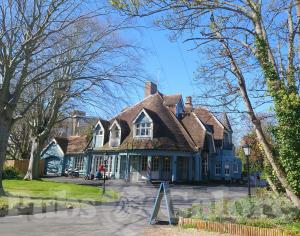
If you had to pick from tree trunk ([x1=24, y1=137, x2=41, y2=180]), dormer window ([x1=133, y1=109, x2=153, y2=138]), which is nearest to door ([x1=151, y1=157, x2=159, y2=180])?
dormer window ([x1=133, y1=109, x2=153, y2=138])

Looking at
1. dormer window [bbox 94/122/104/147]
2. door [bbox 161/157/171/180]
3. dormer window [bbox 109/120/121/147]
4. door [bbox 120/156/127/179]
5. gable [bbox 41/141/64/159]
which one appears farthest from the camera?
gable [bbox 41/141/64/159]

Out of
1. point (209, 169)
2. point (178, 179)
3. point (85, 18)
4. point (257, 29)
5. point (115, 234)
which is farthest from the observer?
point (209, 169)

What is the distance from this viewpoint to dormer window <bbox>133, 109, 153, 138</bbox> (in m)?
36.1

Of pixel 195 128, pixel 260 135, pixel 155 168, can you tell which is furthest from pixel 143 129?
pixel 260 135

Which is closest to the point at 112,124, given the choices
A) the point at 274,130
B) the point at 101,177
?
the point at 101,177

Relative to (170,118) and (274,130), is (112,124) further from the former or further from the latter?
(274,130)

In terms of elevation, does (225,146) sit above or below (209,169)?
above

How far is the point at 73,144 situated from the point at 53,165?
150 inches

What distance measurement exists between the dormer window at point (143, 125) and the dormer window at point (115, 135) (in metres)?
2.23

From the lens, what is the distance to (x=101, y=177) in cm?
3806

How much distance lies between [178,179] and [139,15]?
27.3m

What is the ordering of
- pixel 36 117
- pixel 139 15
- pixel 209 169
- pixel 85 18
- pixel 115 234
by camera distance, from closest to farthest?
1. pixel 115 234
2. pixel 139 15
3. pixel 85 18
4. pixel 36 117
5. pixel 209 169

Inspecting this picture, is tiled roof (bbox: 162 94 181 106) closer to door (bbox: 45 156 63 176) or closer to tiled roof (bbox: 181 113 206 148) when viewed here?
tiled roof (bbox: 181 113 206 148)

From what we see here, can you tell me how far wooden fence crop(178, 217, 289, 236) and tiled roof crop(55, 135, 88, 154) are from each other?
34.5 meters
